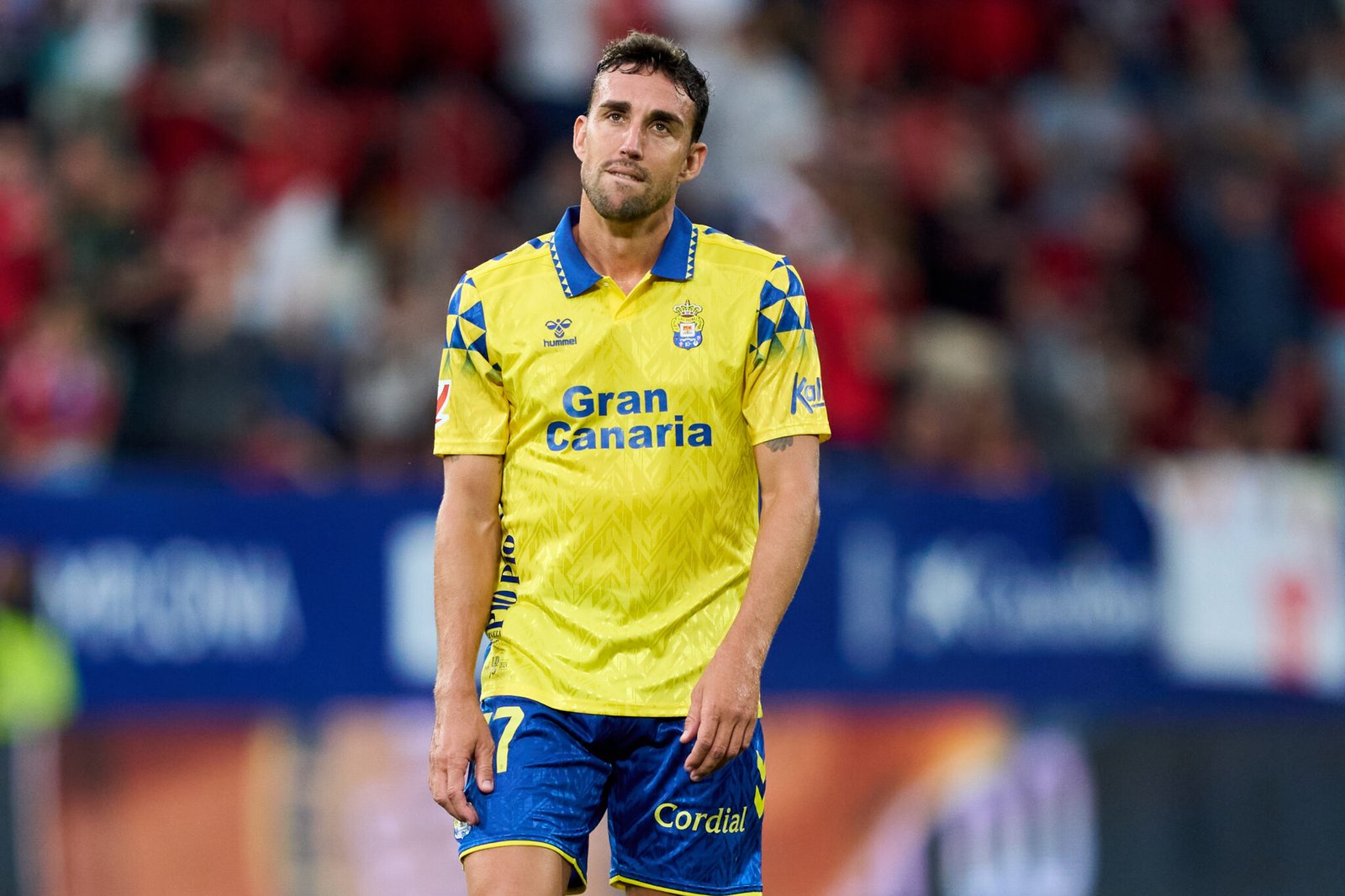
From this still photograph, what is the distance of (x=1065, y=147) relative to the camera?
504 inches

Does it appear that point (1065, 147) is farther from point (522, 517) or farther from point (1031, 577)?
point (522, 517)

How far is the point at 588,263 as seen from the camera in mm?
4684

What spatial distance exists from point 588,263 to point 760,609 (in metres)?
0.93

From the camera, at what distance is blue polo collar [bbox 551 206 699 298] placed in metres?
4.63

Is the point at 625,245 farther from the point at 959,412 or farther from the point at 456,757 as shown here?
the point at 959,412

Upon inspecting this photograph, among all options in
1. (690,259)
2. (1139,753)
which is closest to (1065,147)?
(1139,753)

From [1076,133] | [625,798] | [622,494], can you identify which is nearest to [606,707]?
[625,798]

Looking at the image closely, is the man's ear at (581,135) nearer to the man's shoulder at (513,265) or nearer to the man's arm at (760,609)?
the man's shoulder at (513,265)

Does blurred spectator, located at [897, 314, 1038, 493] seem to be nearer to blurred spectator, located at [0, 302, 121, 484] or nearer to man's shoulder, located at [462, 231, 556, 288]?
blurred spectator, located at [0, 302, 121, 484]

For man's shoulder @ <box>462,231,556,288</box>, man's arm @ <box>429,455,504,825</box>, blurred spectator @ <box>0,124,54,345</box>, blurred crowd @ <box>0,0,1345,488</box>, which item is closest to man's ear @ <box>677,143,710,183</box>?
man's shoulder @ <box>462,231,556,288</box>

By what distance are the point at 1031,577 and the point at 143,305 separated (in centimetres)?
461

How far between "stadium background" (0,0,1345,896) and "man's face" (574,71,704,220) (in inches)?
165

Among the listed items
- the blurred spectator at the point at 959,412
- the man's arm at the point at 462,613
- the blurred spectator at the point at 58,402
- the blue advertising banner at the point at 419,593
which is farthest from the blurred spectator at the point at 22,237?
the man's arm at the point at 462,613

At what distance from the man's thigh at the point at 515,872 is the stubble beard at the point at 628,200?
1463 mm
